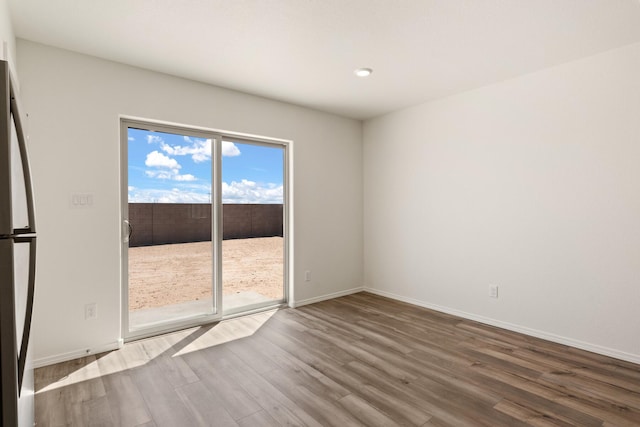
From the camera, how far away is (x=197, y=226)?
360cm

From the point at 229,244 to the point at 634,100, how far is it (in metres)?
4.00

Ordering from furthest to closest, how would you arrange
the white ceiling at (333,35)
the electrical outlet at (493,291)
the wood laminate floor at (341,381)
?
the electrical outlet at (493,291) → the white ceiling at (333,35) → the wood laminate floor at (341,381)

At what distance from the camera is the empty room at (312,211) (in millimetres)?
2225

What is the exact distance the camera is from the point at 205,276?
12.0ft

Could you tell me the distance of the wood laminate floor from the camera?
2.02 m

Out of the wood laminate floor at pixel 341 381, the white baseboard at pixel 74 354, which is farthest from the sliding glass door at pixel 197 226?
the wood laminate floor at pixel 341 381

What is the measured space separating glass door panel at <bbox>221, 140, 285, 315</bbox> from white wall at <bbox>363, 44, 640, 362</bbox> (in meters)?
1.62

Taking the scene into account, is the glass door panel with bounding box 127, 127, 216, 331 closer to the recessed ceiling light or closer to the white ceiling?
the white ceiling

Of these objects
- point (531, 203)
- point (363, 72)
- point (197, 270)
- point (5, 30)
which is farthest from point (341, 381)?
point (5, 30)

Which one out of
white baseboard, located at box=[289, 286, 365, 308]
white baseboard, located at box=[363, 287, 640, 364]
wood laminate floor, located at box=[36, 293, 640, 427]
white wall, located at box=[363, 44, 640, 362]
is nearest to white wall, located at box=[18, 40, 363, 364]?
wood laminate floor, located at box=[36, 293, 640, 427]

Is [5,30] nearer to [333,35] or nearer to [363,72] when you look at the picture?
[333,35]

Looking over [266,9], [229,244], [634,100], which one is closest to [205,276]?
[229,244]

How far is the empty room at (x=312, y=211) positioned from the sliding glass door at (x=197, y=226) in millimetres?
22

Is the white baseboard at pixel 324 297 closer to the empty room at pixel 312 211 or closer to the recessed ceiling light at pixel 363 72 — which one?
the empty room at pixel 312 211
